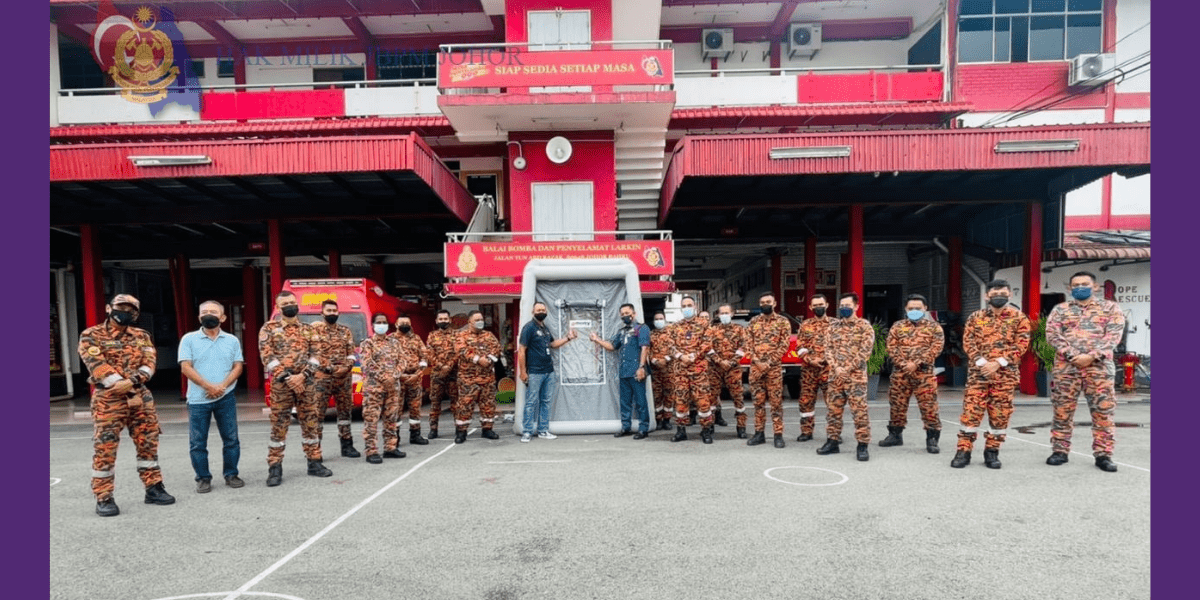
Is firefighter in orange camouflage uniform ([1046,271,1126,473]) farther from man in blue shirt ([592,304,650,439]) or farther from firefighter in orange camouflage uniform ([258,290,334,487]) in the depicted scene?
firefighter in orange camouflage uniform ([258,290,334,487])

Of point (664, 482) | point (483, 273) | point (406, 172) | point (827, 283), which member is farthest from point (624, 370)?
point (827, 283)

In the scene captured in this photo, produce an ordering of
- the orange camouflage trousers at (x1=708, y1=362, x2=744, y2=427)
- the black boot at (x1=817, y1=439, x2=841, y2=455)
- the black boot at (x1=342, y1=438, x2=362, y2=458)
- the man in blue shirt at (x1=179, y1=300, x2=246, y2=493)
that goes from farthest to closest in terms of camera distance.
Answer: the orange camouflage trousers at (x1=708, y1=362, x2=744, y2=427) → the black boot at (x1=342, y1=438, x2=362, y2=458) → the black boot at (x1=817, y1=439, x2=841, y2=455) → the man in blue shirt at (x1=179, y1=300, x2=246, y2=493)

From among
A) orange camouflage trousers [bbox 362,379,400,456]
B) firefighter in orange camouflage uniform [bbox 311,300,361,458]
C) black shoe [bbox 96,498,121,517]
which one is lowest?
black shoe [bbox 96,498,121,517]

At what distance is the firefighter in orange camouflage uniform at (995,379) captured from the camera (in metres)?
5.95

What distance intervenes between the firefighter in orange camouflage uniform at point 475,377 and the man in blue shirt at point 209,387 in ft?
9.26

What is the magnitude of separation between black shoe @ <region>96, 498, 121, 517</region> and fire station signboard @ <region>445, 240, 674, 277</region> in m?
6.84

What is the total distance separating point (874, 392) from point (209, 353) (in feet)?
38.9

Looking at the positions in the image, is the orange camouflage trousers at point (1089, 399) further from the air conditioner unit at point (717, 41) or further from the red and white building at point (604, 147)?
the air conditioner unit at point (717, 41)

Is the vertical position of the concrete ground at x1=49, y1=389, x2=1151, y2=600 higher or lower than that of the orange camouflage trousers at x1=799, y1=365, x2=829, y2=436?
lower

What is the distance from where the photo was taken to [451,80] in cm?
1159

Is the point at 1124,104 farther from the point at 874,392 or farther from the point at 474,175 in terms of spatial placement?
the point at 474,175

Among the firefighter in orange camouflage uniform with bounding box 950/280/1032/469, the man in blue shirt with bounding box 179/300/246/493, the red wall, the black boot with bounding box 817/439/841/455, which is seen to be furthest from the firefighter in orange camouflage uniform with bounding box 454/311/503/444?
the red wall

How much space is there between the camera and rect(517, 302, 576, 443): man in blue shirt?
795 cm

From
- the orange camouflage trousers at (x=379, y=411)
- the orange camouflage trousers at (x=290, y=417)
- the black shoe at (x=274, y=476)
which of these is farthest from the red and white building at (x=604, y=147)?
the black shoe at (x=274, y=476)
